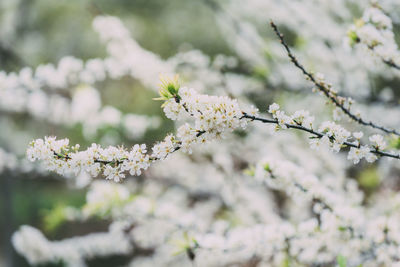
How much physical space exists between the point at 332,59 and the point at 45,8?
37.6 ft

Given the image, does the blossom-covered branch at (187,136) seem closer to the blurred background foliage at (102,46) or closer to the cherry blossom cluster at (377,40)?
the cherry blossom cluster at (377,40)

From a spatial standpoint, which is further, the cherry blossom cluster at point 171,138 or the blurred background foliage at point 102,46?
the blurred background foliage at point 102,46

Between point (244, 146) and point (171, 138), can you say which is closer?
point (171, 138)

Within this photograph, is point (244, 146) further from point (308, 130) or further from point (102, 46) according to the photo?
point (102, 46)

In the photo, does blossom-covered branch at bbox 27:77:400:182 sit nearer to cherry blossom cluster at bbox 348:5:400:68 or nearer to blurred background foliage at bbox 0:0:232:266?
cherry blossom cluster at bbox 348:5:400:68

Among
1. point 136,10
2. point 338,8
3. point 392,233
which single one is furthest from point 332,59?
point 136,10

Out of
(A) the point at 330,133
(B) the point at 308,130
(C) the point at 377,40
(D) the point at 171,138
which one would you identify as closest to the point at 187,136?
(D) the point at 171,138

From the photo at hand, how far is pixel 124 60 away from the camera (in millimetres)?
3918

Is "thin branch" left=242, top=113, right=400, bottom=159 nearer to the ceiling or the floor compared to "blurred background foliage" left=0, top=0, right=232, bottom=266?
nearer to the floor

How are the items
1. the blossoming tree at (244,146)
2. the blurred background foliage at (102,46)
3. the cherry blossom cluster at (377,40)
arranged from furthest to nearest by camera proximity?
the blurred background foliage at (102,46) < the cherry blossom cluster at (377,40) < the blossoming tree at (244,146)

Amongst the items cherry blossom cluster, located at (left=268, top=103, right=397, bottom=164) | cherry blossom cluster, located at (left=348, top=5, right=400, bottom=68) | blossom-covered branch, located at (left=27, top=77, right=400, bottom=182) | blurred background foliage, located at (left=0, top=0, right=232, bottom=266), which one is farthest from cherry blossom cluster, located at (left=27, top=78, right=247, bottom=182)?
blurred background foliage, located at (left=0, top=0, right=232, bottom=266)

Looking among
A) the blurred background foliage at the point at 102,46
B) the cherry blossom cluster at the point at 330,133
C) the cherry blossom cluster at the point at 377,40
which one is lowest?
the cherry blossom cluster at the point at 330,133

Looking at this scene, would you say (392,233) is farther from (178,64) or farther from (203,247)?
(178,64)

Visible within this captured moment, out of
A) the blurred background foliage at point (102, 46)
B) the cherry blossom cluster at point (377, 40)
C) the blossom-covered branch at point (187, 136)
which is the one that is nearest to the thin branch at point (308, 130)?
the blossom-covered branch at point (187, 136)
